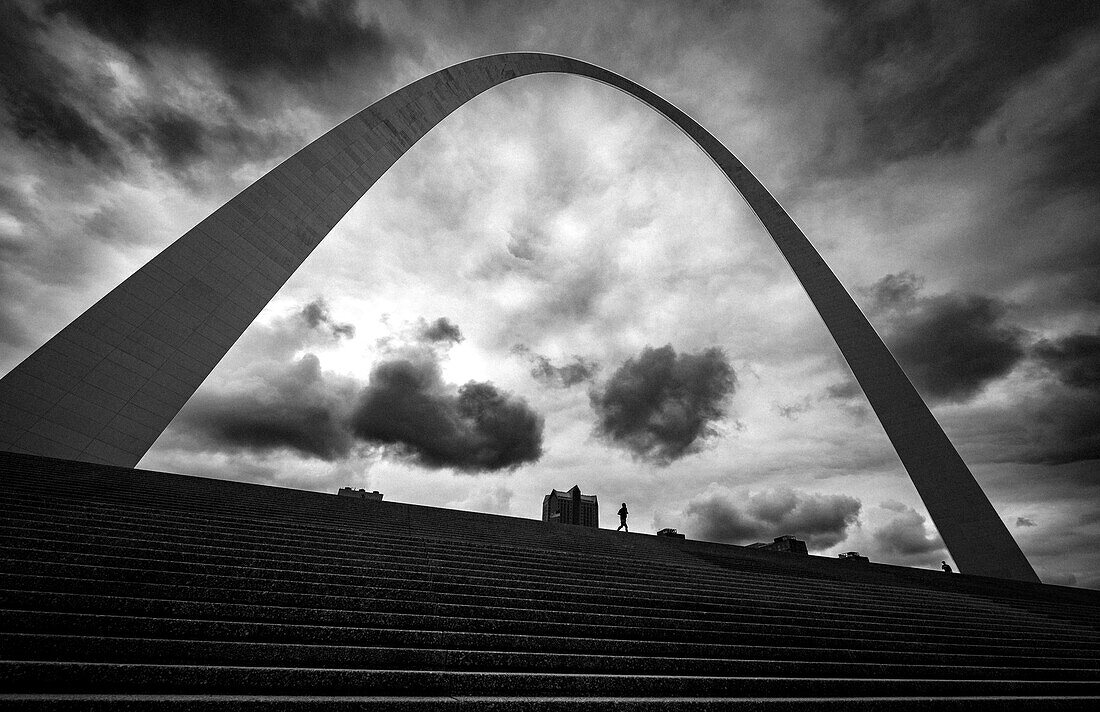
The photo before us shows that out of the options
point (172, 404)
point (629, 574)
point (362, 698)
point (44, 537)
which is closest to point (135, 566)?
point (44, 537)

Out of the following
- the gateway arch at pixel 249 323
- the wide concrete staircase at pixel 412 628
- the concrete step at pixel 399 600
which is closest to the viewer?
the wide concrete staircase at pixel 412 628

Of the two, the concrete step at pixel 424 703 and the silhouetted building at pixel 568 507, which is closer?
the concrete step at pixel 424 703

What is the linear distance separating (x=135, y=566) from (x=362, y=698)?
7.70ft

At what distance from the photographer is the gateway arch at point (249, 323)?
29.9ft

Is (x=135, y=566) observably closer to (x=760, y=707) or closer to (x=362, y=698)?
(x=362, y=698)

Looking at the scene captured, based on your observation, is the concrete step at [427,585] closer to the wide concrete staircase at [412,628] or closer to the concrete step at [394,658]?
the wide concrete staircase at [412,628]

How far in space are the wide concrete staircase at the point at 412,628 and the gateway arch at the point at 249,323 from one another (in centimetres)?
299

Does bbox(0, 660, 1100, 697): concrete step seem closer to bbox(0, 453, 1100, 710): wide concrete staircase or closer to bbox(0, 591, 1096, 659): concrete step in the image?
bbox(0, 453, 1100, 710): wide concrete staircase

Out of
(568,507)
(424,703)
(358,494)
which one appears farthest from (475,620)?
(568,507)

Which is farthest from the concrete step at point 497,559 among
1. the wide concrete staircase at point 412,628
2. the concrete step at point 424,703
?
the concrete step at point 424,703

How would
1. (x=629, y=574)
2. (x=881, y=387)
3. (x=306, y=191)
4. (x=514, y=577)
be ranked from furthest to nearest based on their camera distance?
(x=881, y=387) < (x=306, y=191) < (x=629, y=574) < (x=514, y=577)

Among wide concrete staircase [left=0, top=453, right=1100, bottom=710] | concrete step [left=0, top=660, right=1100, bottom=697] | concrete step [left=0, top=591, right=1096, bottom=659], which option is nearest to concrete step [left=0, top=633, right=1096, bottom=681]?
wide concrete staircase [left=0, top=453, right=1100, bottom=710]

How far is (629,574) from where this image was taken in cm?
567

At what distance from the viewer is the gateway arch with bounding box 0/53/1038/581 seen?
9.12m
